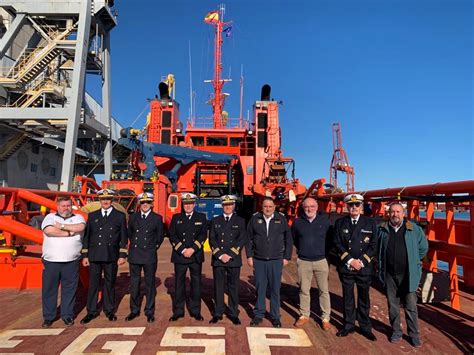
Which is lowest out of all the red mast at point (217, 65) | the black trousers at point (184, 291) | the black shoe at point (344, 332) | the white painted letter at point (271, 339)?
the white painted letter at point (271, 339)

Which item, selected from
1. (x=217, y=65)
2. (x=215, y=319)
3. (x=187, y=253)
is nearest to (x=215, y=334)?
(x=215, y=319)

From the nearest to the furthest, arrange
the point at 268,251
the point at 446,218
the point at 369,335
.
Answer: the point at 369,335 → the point at 268,251 → the point at 446,218

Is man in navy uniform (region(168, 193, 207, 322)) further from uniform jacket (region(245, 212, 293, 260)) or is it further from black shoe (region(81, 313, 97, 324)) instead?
black shoe (region(81, 313, 97, 324))

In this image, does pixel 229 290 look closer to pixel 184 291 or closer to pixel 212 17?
pixel 184 291

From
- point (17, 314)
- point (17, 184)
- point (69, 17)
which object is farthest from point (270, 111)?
point (17, 184)

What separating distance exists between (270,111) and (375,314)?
1203 centimetres

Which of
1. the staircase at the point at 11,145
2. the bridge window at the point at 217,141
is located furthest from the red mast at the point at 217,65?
the staircase at the point at 11,145

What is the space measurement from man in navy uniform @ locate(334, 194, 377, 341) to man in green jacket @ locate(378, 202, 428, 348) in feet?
0.50

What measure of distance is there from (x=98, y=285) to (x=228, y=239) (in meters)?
1.81

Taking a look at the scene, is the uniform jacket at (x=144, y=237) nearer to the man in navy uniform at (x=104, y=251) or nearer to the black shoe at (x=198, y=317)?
the man in navy uniform at (x=104, y=251)

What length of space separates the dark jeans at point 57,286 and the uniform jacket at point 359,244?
3396 mm

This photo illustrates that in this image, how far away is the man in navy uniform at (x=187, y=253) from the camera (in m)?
4.49

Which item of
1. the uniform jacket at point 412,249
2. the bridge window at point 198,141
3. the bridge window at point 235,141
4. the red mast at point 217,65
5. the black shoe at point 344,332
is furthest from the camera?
the red mast at point 217,65

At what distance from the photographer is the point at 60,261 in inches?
169
